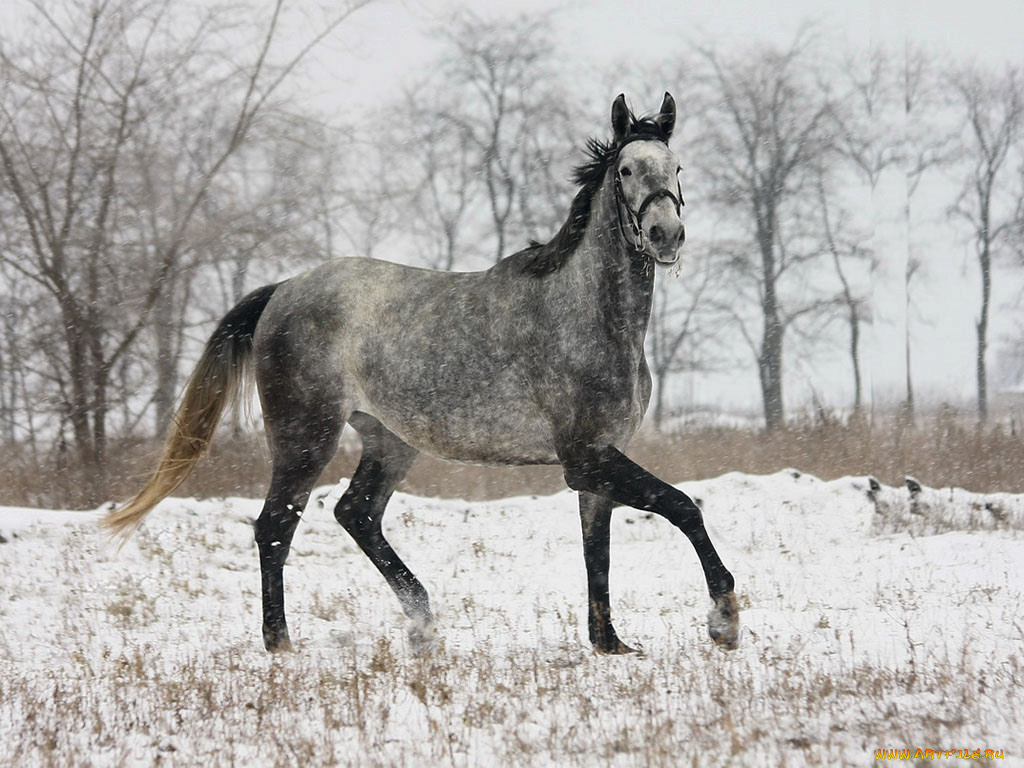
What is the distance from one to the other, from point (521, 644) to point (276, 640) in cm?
138

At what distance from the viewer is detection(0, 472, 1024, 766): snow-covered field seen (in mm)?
3635

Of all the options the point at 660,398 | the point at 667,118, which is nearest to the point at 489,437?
the point at 667,118

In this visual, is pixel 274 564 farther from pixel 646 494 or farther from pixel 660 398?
pixel 660 398

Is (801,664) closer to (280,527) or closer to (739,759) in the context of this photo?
(739,759)

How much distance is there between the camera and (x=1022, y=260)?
21828 millimetres

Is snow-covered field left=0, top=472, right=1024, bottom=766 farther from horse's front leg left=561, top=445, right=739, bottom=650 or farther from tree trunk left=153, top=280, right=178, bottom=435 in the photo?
tree trunk left=153, top=280, right=178, bottom=435

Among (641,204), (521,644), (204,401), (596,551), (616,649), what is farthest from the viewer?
(204,401)

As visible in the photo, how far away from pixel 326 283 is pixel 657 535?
16.9 feet

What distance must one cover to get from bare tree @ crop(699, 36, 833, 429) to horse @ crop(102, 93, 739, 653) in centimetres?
1639

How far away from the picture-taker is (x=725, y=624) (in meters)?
4.85

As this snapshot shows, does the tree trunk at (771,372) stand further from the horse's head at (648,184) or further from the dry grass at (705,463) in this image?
the horse's head at (648,184)

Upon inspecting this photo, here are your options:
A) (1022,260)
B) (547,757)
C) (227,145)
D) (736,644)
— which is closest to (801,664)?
(736,644)

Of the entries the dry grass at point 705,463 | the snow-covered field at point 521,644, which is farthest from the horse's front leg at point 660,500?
the dry grass at point 705,463

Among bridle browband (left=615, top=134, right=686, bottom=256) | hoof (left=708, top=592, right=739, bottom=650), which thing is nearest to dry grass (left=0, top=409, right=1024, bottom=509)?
bridle browband (left=615, top=134, right=686, bottom=256)
